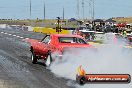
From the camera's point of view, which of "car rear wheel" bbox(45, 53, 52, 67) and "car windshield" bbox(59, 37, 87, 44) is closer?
"car rear wheel" bbox(45, 53, 52, 67)

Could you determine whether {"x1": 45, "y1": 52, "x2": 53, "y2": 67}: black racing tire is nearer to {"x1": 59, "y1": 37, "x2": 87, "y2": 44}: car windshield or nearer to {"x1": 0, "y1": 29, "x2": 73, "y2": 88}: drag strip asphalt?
{"x1": 0, "y1": 29, "x2": 73, "y2": 88}: drag strip asphalt

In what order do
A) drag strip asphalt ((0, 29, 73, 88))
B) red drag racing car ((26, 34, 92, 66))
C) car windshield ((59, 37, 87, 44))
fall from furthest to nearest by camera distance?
car windshield ((59, 37, 87, 44)) → red drag racing car ((26, 34, 92, 66)) → drag strip asphalt ((0, 29, 73, 88))

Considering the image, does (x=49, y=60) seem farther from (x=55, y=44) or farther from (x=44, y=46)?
(x=44, y=46)

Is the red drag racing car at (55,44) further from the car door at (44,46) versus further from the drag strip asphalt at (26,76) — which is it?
the drag strip asphalt at (26,76)

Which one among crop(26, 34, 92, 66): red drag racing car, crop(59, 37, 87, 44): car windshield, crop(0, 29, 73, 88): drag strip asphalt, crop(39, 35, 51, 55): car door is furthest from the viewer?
crop(39, 35, 51, 55): car door

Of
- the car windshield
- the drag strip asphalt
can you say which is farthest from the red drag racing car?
the drag strip asphalt

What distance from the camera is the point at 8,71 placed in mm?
16062

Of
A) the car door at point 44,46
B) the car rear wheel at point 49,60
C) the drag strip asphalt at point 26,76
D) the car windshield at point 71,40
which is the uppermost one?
the car windshield at point 71,40

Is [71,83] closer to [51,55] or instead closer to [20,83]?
[20,83]

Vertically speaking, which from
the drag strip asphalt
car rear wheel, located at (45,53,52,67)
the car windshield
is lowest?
the drag strip asphalt

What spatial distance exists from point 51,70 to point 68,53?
1.01 m

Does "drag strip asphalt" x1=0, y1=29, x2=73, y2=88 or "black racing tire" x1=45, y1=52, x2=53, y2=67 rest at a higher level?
"black racing tire" x1=45, y1=52, x2=53, y2=67

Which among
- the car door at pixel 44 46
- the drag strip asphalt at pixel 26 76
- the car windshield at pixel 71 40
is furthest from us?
the car door at pixel 44 46

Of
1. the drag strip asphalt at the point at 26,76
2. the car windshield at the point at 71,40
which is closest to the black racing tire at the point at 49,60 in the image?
the drag strip asphalt at the point at 26,76
